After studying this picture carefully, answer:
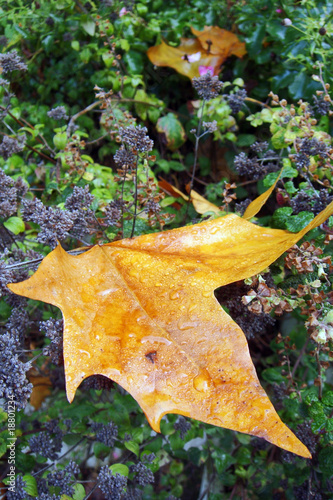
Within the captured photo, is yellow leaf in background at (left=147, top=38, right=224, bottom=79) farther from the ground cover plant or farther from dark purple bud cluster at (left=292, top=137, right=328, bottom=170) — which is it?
dark purple bud cluster at (left=292, top=137, right=328, bottom=170)

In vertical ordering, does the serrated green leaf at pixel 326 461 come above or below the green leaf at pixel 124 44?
below

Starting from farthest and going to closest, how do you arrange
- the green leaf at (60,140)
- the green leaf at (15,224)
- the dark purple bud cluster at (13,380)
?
the green leaf at (60,140)
the green leaf at (15,224)
the dark purple bud cluster at (13,380)

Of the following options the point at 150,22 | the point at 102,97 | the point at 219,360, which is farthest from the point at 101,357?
the point at 150,22

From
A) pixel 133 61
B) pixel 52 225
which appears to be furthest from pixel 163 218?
pixel 133 61

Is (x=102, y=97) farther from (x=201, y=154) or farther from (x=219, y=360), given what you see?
(x=219, y=360)

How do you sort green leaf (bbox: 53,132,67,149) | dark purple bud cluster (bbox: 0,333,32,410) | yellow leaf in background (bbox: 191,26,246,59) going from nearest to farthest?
dark purple bud cluster (bbox: 0,333,32,410), green leaf (bbox: 53,132,67,149), yellow leaf in background (bbox: 191,26,246,59)

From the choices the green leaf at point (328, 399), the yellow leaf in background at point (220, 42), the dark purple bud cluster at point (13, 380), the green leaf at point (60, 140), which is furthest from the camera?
→ the yellow leaf in background at point (220, 42)

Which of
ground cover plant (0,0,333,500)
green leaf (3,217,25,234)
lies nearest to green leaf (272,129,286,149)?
ground cover plant (0,0,333,500)

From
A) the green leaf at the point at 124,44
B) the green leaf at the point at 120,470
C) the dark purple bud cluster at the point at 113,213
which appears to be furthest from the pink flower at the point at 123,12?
the green leaf at the point at 120,470

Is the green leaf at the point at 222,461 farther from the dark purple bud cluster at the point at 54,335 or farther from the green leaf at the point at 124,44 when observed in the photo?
the green leaf at the point at 124,44
